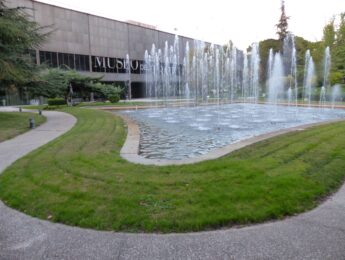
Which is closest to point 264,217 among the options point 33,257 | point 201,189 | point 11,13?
point 201,189

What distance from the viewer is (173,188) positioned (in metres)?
4.77

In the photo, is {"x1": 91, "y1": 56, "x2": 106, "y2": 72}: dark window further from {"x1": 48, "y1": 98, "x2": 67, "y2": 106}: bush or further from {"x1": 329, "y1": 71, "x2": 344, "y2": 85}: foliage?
{"x1": 329, "y1": 71, "x2": 344, "y2": 85}: foliage

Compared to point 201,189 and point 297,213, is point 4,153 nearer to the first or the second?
point 201,189

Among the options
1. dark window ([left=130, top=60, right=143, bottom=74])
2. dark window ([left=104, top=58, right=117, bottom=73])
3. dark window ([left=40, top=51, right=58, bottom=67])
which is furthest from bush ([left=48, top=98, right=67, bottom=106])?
dark window ([left=130, top=60, right=143, bottom=74])

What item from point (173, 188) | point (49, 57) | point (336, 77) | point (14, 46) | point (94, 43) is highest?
point (94, 43)

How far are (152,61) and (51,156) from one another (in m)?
45.2

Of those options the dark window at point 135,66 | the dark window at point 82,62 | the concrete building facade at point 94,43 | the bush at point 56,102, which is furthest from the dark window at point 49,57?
the dark window at point 135,66

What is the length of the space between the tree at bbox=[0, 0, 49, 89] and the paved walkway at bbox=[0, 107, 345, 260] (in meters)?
12.1

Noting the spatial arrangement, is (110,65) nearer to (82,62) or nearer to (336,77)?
(82,62)

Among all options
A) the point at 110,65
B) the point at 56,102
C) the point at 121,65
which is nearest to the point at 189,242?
the point at 56,102

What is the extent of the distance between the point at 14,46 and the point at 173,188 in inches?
564

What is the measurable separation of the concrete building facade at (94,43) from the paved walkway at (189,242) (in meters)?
32.0

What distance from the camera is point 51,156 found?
7215 mm

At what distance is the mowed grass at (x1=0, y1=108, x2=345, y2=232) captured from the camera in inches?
152
